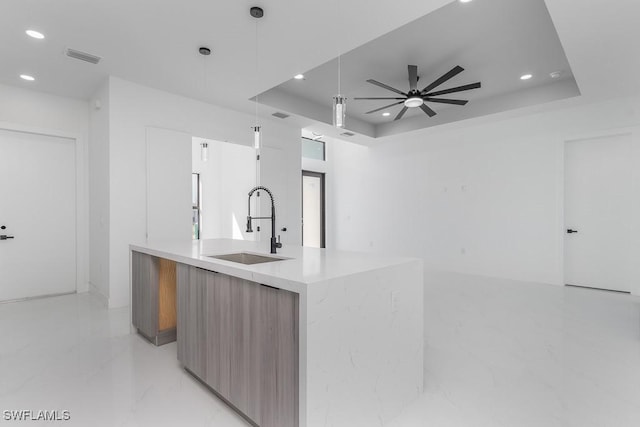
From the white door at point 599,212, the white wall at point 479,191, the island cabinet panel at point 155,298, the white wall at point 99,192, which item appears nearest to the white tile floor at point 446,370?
the island cabinet panel at point 155,298

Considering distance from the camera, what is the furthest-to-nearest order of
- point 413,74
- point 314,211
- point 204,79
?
point 314,211 → point 204,79 → point 413,74

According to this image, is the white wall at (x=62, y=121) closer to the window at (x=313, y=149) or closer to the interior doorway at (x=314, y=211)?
the window at (x=313, y=149)

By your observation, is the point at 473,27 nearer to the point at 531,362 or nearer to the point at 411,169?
the point at 531,362

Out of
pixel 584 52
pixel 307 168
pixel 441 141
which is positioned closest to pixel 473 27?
pixel 584 52

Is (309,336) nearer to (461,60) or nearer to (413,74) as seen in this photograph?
(413,74)

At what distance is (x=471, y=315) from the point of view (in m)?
3.49

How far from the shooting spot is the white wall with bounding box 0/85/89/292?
3986 millimetres

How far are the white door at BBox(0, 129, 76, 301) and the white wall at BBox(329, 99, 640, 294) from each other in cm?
566

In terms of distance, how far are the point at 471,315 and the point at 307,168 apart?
5427 millimetres

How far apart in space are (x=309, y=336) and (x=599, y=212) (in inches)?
213

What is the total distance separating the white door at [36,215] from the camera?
13.3ft

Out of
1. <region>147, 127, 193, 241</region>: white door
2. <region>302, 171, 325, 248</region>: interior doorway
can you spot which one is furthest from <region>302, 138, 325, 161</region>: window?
<region>147, 127, 193, 241</region>: white door

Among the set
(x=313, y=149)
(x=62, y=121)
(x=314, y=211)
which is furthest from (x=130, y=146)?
(x=314, y=211)

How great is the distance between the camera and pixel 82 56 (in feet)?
10.6
